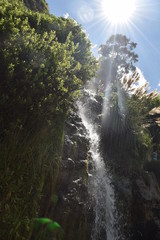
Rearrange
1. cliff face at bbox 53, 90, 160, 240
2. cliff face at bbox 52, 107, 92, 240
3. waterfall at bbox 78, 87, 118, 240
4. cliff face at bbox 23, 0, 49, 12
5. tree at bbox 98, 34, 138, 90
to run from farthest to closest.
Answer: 1. tree at bbox 98, 34, 138, 90
2. cliff face at bbox 23, 0, 49, 12
3. waterfall at bbox 78, 87, 118, 240
4. cliff face at bbox 53, 90, 160, 240
5. cliff face at bbox 52, 107, 92, 240

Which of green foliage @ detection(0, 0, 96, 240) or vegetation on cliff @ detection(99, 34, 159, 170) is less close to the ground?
vegetation on cliff @ detection(99, 34, 159, 170)

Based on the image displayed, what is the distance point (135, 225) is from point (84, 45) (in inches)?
259

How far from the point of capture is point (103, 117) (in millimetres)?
7199

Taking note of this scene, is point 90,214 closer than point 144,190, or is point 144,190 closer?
point 90,214

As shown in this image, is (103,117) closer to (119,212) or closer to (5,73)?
(119,212)

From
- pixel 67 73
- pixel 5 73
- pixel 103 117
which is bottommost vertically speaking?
pixel 5 73

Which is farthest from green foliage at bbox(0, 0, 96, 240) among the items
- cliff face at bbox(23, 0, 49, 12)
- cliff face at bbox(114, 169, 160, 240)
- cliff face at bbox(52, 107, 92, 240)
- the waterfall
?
cliff face at bbox(23, 0, 49, 12)

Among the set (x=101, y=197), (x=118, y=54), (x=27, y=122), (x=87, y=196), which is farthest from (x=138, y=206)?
(x=118, y=54)

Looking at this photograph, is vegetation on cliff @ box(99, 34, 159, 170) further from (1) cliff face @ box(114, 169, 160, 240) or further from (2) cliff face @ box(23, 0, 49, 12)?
(2) cliff face @ box(23, 0, 49, 12)

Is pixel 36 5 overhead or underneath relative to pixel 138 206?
overhead

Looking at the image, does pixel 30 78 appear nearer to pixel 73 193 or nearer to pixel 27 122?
pixel 27 122

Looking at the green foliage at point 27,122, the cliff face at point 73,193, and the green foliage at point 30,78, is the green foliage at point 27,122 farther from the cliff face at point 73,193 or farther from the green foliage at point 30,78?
the cliff face at point 73,193

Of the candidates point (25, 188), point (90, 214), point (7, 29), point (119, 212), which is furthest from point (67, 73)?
point (119, 212)

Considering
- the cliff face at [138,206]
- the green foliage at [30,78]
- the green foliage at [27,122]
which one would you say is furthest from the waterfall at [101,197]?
the green foliage at [30,78]
